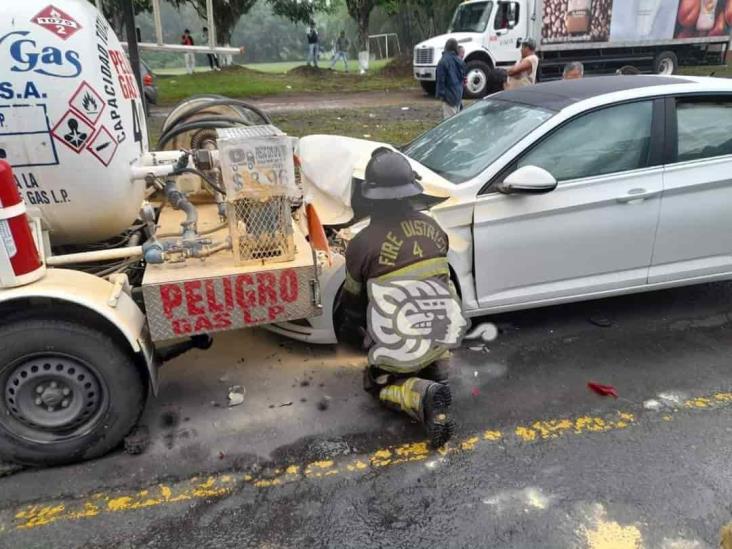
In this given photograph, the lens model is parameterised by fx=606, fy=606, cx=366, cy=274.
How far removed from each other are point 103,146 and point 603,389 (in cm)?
312

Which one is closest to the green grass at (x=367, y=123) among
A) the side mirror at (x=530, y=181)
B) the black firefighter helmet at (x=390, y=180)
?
the side mirror at (x=530, y=181)

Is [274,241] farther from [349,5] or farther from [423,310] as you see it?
[349,5]

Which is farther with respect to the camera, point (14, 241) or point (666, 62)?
point (666, 62)

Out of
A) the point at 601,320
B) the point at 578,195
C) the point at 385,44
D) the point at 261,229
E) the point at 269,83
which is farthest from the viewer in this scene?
the point at 385,44

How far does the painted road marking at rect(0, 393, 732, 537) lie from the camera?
2.76 m

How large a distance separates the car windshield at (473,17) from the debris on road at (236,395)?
15.7 m

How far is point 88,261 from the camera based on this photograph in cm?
323

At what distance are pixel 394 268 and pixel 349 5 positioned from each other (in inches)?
955

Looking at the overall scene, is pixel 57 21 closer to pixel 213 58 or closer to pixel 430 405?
pixel 430 405

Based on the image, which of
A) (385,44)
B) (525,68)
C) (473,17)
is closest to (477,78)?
(473,17)

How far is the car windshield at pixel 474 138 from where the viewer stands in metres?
3.94

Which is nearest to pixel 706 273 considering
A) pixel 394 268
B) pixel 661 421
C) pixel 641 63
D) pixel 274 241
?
pixel 661 421

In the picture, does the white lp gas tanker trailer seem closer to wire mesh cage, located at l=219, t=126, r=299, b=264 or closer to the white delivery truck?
wire mesh cage, located at l=219, t=126, r=299, b=264

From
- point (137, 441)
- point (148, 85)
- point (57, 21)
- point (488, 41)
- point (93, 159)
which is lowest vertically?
point (137, 441)
